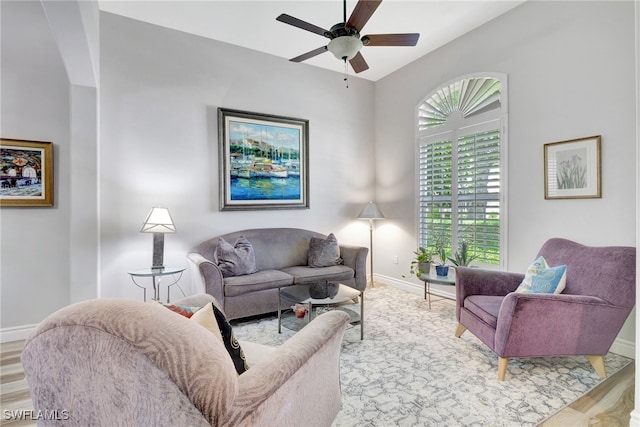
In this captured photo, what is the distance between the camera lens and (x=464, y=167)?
3775 mm

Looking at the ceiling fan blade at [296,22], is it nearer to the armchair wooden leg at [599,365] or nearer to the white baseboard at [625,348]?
the armchair wooden leg at [599,365]

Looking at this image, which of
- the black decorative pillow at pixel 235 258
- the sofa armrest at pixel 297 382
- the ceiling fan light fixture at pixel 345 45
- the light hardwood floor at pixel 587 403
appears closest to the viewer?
the sofa armrest at pixel 297 382

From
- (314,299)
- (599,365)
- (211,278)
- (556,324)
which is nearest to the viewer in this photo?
(556,324)

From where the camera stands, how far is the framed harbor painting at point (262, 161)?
12.8 ft

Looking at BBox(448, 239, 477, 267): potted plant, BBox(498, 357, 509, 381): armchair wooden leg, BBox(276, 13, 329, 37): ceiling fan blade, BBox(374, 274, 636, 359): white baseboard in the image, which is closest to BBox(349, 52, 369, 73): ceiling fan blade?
BBox(276, 13, 329, 37): ceiling fan blade

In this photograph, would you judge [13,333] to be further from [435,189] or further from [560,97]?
[560,97]

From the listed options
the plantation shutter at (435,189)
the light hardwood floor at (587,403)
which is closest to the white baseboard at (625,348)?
the light hardwood floor at (587,403)

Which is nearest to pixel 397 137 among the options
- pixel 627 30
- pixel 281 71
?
pixel 281 71

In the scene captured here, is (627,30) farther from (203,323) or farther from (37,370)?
(37,370)

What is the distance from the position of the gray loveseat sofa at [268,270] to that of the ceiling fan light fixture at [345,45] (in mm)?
2201

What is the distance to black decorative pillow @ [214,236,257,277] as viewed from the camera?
335 centimetres

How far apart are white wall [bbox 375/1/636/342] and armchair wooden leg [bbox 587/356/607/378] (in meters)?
0.60

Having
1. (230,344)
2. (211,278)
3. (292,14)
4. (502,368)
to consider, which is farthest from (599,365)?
(292,14)

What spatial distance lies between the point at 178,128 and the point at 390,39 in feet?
8.22
